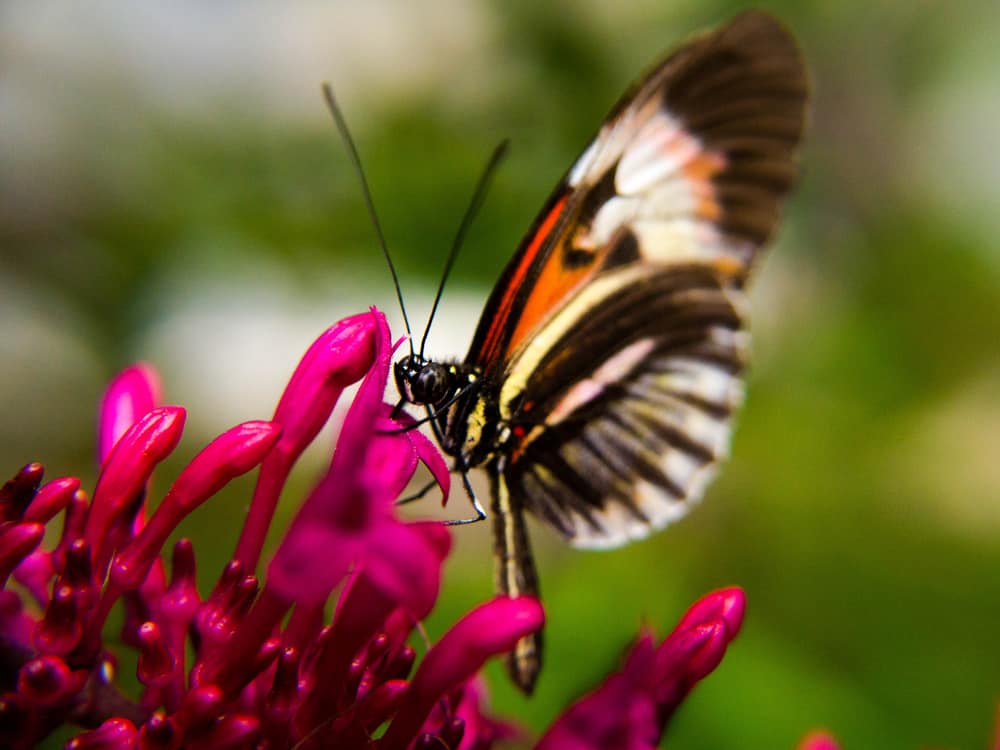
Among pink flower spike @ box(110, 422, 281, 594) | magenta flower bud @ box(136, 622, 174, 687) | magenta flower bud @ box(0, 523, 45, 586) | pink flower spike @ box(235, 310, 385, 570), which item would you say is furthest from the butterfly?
magenta flower bud @ box(0, 523, 45, 586)

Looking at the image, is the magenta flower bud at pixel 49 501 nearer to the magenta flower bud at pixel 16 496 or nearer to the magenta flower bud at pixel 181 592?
the magenta flower bud at pixel 16 496

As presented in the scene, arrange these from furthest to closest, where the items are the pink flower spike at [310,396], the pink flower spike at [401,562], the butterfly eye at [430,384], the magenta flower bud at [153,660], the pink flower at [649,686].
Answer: the butterfly eye at [430,384], the pink flower spike at [310,396], the magenta flower bud at [153,660], the pink flower at [649,686], the pink flower spike at [401,562]

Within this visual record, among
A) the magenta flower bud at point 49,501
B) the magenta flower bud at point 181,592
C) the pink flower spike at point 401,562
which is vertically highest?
the magenta flower bud at point 49,501

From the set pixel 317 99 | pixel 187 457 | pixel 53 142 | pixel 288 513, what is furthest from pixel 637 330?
pixel 53 142

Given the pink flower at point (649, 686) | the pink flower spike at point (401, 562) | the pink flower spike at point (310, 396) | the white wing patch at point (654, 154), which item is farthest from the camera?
the white wing patch at point (654, 154)

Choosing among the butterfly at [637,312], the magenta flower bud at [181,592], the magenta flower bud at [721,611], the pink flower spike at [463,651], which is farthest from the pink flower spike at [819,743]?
the magenta flower bud at [181,592]

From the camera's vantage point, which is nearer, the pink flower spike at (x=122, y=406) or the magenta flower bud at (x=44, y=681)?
the magenta flower bud at (x=44, y=681)

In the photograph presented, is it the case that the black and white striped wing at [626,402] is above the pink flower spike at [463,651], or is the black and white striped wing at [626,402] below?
above
